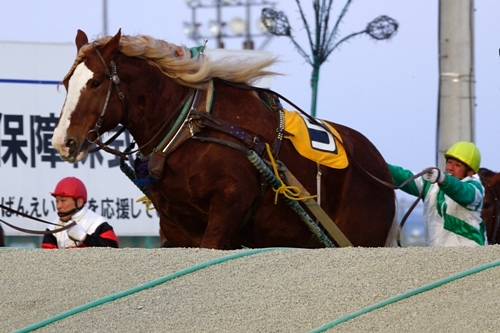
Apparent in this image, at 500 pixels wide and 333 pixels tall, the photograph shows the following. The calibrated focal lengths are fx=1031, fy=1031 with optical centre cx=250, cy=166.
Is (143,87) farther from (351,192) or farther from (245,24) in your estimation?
(245,24)

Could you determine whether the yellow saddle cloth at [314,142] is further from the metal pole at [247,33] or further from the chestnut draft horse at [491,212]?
the metal pole at [247,33]

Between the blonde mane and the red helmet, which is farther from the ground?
the blonde mane

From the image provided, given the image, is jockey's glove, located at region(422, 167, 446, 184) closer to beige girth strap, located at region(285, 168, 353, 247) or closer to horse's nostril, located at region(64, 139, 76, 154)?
Result: beige girth strap, located at region(285, 168, 353, 247)

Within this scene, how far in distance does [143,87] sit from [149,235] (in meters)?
6.22

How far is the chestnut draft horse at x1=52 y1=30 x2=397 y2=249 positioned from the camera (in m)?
6.10

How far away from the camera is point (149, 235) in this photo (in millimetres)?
12320

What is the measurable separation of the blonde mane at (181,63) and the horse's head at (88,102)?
0.19 feet

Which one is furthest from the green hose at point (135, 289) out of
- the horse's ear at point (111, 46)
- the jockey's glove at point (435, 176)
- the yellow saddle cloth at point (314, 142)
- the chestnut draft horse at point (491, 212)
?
the chestnut draft horse at point (491, 212)

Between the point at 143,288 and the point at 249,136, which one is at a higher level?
the point at 249,136

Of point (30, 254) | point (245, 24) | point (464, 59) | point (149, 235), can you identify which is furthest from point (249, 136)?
point (245, 24)

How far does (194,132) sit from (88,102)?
650 mm

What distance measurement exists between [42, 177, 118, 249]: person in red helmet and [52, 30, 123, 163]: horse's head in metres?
1.30

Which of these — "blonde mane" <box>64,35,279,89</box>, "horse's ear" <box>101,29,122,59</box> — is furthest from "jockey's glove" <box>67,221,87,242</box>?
"horse's ear" <box>101,29,122,59</box>

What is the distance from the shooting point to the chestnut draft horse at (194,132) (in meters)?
6.10
